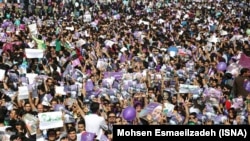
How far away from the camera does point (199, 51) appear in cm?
1786

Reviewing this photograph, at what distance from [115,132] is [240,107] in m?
4.64

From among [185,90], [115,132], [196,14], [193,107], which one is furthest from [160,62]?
[196,14]

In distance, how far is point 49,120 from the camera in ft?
34.6

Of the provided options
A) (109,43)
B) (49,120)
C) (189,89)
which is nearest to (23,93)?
(49,120)

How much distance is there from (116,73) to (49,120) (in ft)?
14.3

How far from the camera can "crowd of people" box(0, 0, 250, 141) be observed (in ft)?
35.8

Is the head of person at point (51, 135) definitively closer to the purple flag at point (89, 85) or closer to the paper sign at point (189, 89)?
the purple flag at point (89, 85)

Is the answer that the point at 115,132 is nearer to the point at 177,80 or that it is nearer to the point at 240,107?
the point at 240,107

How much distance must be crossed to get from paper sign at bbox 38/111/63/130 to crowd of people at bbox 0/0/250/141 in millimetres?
18

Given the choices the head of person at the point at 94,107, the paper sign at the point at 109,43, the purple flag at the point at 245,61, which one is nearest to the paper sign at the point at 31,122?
the head of person at the point at 94,107

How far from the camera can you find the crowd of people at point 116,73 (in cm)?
1091

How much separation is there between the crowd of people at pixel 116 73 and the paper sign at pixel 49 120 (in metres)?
0.02

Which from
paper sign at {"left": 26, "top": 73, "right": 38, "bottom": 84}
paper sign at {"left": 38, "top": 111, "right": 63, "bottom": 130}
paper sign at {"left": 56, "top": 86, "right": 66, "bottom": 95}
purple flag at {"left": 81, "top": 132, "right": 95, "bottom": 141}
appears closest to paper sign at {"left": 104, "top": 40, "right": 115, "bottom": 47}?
paper sign at {"left": 26, "top": 73, "right": 38, "bottom": 84}

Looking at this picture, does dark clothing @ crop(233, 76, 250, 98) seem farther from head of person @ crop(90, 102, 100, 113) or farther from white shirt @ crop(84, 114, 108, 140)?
white shirt @ crop(84, 114, 108, 140)
